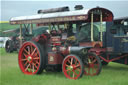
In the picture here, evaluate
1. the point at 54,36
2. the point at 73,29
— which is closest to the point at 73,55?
the point at 54,36

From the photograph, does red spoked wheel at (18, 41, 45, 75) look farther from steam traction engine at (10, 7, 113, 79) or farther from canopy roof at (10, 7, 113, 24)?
canopy roof at (10, 7, 113, 24)

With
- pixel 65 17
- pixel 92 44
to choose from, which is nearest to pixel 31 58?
pixel 65 17

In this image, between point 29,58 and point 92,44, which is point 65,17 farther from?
point 29,58

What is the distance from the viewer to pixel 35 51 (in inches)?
307

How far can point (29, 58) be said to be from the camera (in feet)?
25.4

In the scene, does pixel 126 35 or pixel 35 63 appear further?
pixel 126 35

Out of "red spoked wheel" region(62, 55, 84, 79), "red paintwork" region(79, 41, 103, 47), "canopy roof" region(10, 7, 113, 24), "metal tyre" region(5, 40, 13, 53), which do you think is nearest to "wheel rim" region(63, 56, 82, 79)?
"red spoked wheel" region(62, 55, 84, 79)

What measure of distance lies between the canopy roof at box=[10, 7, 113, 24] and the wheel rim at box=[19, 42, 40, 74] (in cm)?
91

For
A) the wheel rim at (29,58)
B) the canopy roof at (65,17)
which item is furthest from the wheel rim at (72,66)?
the canopy roof at (65,17)

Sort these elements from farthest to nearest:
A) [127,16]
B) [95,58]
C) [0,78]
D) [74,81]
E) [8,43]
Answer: [8,43] < [127,16] < [95,58] < [0,78] < [74,81]

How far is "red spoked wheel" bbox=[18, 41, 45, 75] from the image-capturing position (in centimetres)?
739

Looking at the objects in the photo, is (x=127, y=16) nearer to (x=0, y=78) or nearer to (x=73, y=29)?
(x=73, y=29)

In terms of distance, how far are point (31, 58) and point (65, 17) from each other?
1.78 m

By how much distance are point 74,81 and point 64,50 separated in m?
1.35
